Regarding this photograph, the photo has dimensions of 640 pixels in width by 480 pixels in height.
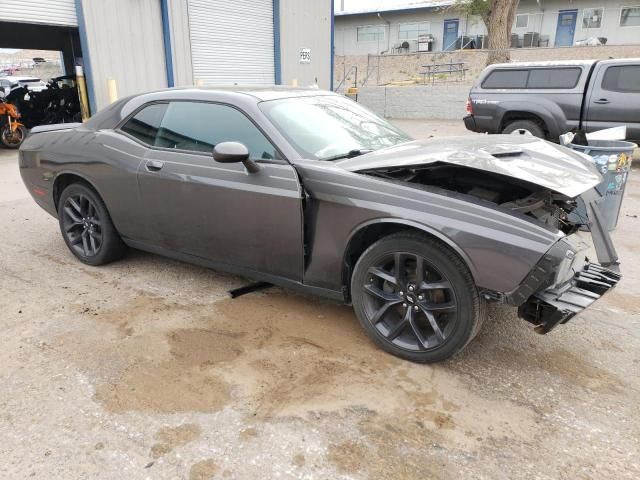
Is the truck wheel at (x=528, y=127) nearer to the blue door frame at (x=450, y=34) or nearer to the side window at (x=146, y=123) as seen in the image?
the side window at (x=146, y=123)

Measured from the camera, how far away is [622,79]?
952cm

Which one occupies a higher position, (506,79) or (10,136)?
(506,79)

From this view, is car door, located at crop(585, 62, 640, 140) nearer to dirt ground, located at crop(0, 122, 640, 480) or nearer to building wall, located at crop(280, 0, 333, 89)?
dirt ground, located at crop(0, 122, 640, 480)

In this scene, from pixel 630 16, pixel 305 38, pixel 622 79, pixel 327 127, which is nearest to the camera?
pixel 327 127

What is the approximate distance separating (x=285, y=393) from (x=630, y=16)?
34263 mm

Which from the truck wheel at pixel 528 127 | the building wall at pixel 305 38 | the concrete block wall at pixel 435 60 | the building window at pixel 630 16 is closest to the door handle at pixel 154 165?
the truck wheel at pixel 528 127

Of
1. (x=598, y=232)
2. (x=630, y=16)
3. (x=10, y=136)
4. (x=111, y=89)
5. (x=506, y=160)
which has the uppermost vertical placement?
(x=630, y=16)

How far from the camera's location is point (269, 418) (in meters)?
2.65

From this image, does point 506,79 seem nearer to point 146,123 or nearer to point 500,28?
point 146,123

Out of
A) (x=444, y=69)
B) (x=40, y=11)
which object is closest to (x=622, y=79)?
(x=40, y=11)

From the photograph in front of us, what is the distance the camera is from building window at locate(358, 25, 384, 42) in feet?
120

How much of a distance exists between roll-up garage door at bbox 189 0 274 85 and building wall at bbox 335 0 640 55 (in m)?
19.2

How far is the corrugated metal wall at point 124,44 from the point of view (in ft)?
41.9

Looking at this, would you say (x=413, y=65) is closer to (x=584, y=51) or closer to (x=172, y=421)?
(x=584, y=51)
